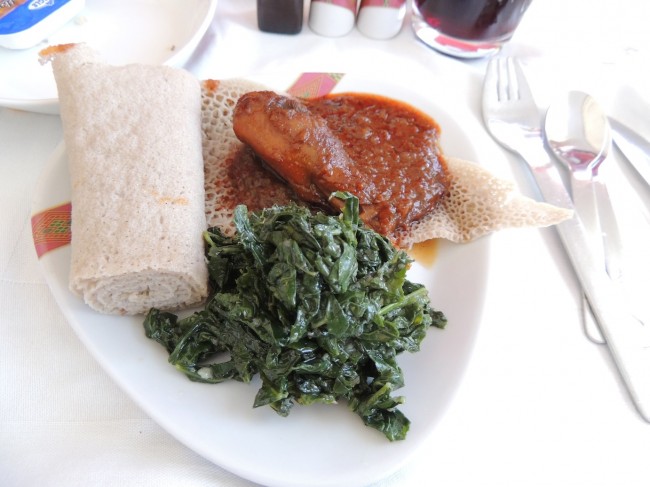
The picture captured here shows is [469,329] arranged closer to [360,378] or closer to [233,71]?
[360,378]

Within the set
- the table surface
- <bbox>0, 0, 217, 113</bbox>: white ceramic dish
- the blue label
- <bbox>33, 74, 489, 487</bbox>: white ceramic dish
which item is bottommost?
the table surface

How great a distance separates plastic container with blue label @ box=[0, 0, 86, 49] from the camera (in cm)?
263

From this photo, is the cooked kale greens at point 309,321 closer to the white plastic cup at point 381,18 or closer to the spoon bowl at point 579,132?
the spoon bowl at point 579,132

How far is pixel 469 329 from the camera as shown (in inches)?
69.9

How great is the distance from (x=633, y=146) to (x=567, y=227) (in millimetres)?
942

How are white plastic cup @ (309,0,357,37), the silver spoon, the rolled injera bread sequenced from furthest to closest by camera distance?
white plastic cup @ (309,0,357,37)
the silver spoon
the rolled injera bread

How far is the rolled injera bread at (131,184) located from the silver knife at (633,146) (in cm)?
240

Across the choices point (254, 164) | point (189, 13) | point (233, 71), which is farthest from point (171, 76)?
point (189, 13)

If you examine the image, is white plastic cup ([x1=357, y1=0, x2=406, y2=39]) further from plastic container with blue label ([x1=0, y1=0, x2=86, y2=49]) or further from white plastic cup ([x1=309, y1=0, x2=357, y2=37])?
plastic container with blue label ([x1=0, y1=0, x2=86, y2=49])

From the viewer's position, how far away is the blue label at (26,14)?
2.63 metres

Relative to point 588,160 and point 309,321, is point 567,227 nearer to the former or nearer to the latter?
point 588,160

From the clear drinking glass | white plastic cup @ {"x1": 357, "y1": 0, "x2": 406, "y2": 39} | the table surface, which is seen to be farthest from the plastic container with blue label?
the clear drinking glass

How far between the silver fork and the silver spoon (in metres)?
0.05

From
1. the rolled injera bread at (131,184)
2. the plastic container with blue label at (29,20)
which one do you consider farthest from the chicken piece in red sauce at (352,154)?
the plastic container with blue label at (29,20)
